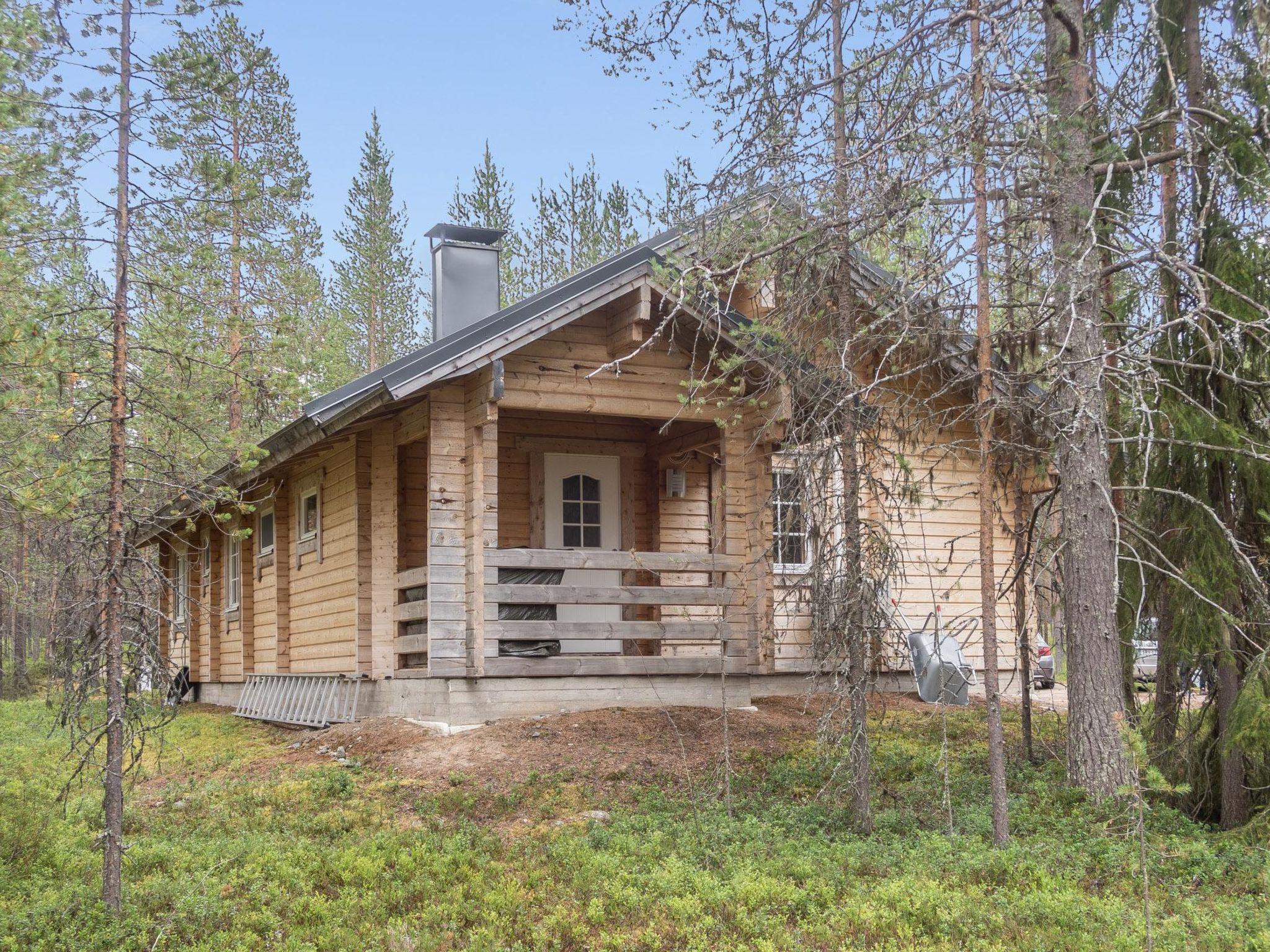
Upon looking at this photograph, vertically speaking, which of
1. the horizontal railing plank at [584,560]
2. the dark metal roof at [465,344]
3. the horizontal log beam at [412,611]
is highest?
the dark metal roof at [465,344]

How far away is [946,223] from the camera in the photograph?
8.02 meters

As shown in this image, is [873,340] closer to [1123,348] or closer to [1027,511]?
[1123,348]

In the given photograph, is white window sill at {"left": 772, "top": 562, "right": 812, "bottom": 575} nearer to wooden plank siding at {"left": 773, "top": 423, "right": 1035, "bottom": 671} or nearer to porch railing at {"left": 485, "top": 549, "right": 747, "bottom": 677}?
wooden plank siding at {"left": 773, "top": 423, "right": 1035, "bottom": 671}

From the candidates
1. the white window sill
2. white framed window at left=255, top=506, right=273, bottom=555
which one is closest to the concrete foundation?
the white window sill

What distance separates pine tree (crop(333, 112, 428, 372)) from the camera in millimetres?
34750

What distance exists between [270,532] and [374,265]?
1923cm

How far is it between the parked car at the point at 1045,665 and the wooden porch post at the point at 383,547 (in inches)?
385

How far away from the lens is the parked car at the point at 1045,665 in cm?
1816

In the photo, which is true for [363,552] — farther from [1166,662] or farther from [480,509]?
[1166,662]

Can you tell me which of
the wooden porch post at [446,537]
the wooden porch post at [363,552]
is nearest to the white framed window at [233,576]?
the wooden porch post at [363,552]

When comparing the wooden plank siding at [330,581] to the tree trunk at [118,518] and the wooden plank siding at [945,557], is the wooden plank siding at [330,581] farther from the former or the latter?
the tree trunk at [118,518]

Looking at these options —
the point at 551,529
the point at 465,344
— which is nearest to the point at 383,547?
the point at 551,529

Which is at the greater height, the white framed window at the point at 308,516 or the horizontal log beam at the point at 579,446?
the horizontal log beam at the point at 579,446

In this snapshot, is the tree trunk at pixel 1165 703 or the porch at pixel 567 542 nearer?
the tree trunk at pixel 1165 703
